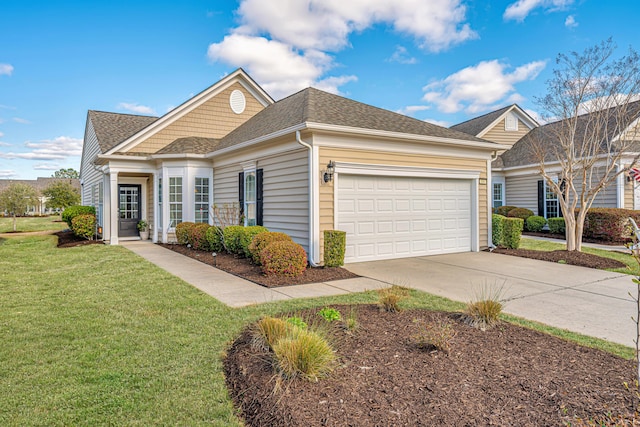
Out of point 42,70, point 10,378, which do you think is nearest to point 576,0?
point 10,378

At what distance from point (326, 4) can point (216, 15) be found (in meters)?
4.79

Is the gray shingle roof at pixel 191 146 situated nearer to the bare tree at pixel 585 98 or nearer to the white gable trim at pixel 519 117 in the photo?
the bare tree at pixel 585 98

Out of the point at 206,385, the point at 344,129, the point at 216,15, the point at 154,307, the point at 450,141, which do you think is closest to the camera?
the point at 206,385

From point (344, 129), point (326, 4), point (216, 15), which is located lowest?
point (344, 129)

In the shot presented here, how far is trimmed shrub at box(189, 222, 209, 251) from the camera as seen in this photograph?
38.0 ft

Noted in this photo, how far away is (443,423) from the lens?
2.45 meters

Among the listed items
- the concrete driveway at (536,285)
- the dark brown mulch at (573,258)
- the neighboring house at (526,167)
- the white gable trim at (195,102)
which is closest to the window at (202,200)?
the white gable trim at (195,102)

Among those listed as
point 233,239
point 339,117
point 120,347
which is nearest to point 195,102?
point 233,239

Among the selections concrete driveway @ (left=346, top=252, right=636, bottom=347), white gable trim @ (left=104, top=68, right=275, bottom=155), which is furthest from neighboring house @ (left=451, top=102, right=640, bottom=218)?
white gable trim @ (left=104, top=68, right=275, bottom=155)

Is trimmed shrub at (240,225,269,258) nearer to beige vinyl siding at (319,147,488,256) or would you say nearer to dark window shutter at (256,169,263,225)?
dark window shutter at (256,169,263,225)

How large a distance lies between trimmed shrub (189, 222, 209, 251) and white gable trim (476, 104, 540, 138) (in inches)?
604

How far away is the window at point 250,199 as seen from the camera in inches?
433

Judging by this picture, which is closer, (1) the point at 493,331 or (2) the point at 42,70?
(1) the point at 493,331

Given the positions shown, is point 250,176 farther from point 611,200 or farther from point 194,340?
point 611,200
